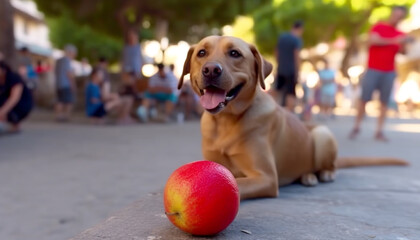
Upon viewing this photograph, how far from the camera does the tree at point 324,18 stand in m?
25.7

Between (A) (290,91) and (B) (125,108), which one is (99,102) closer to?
(B) (125,108)

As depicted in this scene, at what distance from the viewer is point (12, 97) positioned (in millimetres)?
7586

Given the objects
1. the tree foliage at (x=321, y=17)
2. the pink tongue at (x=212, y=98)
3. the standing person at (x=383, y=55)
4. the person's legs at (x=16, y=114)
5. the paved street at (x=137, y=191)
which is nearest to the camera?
the paved street at (x=137, y=191)

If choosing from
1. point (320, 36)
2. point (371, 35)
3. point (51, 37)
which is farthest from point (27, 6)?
point (371, 35)

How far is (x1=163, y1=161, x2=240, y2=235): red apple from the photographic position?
5.65 feet

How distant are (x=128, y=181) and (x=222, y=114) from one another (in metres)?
1.89

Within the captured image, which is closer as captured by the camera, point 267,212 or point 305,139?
point 267,212

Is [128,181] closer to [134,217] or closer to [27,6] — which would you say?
[134,217]

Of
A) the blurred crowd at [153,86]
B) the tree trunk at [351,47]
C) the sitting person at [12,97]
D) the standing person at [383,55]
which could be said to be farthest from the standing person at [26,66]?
the tree trunk at [351,47]

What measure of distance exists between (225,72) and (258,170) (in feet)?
2.26

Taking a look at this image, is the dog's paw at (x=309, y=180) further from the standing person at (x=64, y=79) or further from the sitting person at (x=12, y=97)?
the standing person at (x=64, y=79)

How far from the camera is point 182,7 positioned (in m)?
15.0

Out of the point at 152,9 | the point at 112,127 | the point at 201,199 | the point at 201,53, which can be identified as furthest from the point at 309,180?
the point at 152,9

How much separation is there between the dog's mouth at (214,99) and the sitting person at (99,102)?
832cm
